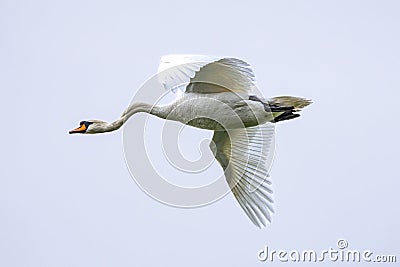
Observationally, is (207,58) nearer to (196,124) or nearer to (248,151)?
(196,124)

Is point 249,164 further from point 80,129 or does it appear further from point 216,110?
point 80,129

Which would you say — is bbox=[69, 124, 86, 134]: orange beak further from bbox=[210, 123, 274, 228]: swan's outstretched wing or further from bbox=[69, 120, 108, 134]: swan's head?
bbox=[210, 123, 274, 228]: swan's outstretched wing

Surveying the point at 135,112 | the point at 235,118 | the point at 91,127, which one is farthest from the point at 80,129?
the point at 235,118

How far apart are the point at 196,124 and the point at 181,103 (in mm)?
442

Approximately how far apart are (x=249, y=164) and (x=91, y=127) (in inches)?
107

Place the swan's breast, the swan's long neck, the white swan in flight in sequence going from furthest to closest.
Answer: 1. the swan's long neck
2. the swan's breast
3. the white swan in flight

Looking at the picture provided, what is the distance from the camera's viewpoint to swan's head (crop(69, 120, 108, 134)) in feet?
51.8

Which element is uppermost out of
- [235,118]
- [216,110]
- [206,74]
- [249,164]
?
[206,74]

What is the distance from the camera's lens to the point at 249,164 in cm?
1595

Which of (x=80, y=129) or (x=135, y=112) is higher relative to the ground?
(x=135, y=112)

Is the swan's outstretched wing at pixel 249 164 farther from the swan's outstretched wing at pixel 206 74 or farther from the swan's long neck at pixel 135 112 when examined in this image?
the swan's long neck at pixel 135 112

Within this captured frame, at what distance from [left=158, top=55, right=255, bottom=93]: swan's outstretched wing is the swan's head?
1.78m

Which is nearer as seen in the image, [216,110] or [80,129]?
[216,110]

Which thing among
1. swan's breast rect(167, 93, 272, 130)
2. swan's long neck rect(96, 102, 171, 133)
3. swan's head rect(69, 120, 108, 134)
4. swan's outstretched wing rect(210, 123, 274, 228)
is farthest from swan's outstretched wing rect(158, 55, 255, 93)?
swan's head rect(69, 120, 108, 134)
